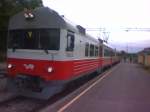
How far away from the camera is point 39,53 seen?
41.3ft

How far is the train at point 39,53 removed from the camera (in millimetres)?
12297

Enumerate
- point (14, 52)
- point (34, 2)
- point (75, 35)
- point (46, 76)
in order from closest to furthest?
point (46, 76)
point (14, 52)
point (75, 35)
point (34, 2)

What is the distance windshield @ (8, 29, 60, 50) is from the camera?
41.1 ft

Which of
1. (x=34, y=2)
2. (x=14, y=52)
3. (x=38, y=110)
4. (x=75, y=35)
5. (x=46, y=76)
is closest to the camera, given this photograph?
(x=38, y=110)

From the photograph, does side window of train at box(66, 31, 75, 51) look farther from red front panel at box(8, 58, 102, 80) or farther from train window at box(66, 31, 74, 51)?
red front panel at box(8, 58, 102, 80)

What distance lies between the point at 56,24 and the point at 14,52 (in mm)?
2035

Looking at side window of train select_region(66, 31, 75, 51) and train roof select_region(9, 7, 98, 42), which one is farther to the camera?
side window of train select_region(66, 31, 75, 51)

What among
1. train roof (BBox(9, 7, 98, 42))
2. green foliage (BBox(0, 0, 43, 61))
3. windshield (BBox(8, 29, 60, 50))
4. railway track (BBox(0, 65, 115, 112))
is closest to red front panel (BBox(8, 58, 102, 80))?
windshield (BBox(8, 29, 60, 50))

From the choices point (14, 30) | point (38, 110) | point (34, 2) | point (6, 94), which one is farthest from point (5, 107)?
point (34, 2)

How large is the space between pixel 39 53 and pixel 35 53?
17 cm

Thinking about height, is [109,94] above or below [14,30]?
below

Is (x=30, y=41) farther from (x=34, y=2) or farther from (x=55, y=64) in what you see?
(x=34, y=2)

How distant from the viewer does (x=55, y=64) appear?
12289 mm

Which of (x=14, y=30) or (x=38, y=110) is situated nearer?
(x=38, y=110)
